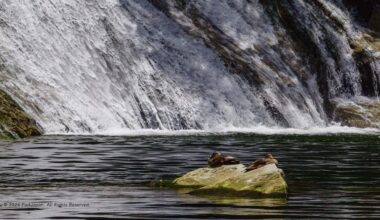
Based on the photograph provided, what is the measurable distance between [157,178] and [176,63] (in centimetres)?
3655

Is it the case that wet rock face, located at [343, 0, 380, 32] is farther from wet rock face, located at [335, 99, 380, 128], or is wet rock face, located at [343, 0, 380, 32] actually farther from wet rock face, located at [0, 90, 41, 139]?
wet rock face, located at [0, 90, 41, 139]

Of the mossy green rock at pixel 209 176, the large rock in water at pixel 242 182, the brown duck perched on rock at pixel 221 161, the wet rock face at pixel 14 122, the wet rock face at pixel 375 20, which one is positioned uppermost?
the wet rock face at pixel 375 20

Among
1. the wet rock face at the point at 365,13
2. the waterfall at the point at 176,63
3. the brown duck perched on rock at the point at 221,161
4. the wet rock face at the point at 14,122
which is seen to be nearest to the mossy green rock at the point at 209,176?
the brown duck perched on rock at the point at 221,161

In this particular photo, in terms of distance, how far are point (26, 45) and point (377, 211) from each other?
122 feet

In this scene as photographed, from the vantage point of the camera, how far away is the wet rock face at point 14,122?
42031mm

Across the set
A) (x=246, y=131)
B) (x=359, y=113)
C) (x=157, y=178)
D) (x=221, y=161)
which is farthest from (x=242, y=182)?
(x=359, y=113)

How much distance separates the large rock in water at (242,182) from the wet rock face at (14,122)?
69.4 feet

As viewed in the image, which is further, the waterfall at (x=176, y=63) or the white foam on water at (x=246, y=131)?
the waterfall at (x=176, y=63)

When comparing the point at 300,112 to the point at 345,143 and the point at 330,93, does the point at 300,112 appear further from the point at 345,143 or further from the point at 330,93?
the point at 345,143

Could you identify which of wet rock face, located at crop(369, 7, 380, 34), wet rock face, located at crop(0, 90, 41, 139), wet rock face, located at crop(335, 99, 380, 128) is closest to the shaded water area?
wet rock face, located at crop(0, 90, 41, 139)

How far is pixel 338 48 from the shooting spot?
2840 inches

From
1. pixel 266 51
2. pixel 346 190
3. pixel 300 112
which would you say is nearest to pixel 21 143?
pixel 346 190

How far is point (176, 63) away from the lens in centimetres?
6066

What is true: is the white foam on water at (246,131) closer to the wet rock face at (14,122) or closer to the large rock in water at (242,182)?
the wet rock face at (14,122)
